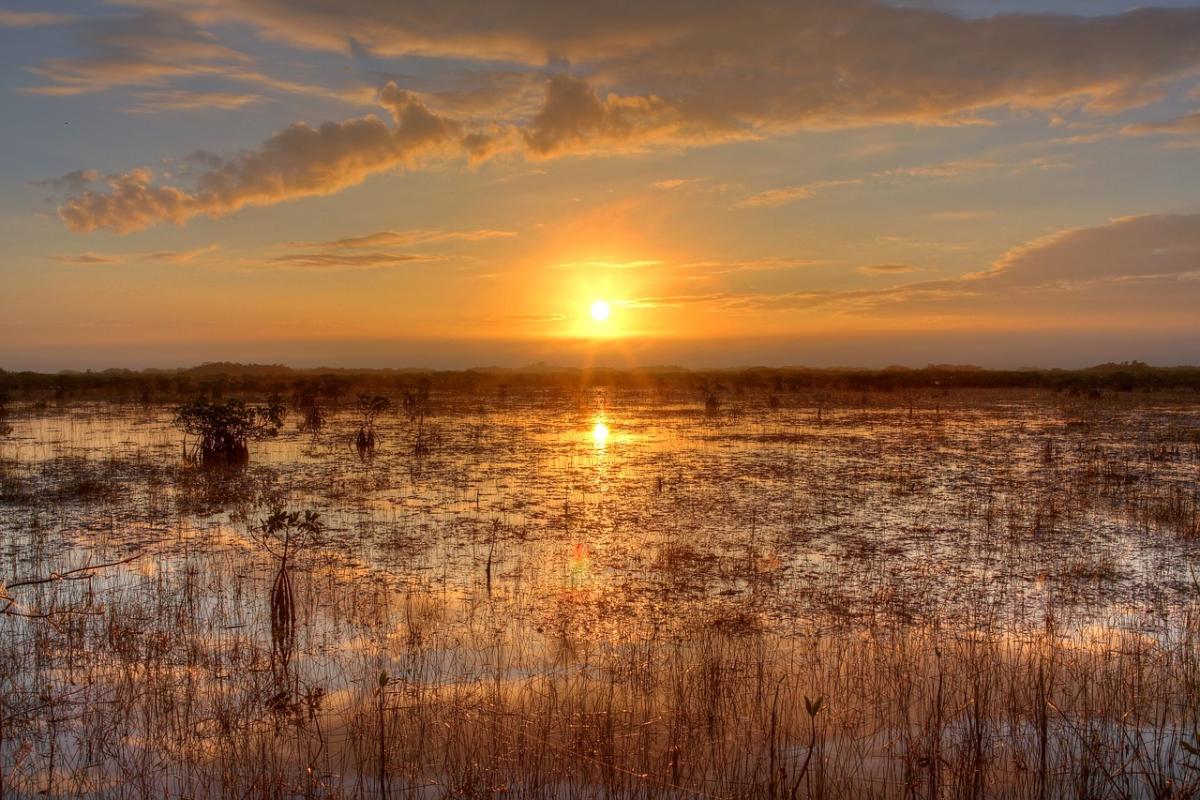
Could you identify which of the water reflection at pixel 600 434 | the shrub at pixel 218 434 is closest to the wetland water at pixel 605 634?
the shrub at pixel 218 434

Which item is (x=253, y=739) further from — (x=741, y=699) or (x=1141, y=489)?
(x=1141, y=489)

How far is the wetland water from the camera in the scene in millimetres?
5371

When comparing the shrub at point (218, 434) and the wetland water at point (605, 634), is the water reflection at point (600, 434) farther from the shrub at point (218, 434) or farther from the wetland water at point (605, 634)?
the shrub at point (218, 434)

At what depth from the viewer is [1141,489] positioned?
15.3 meters

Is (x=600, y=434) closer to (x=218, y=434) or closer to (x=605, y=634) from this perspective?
(x=218, y=434)

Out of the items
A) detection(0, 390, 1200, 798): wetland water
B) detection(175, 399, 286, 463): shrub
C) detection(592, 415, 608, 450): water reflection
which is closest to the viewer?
detection(0, 390, 1200, 798): wetland water

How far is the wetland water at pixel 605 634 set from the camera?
5.37m

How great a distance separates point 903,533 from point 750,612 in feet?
15.7

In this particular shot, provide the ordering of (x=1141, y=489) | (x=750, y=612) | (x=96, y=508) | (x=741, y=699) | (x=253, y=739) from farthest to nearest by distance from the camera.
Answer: (x=1141, y=489) < (x=96, y=508) < (x=750, y=612) < (x=741, y=699) < (x=253, y=739)

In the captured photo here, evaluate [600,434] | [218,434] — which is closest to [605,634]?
[218,434]

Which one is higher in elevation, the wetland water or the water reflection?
the water reflection

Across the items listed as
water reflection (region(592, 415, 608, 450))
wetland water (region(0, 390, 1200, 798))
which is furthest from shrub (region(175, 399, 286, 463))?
water reflection (region(592, 415, 608, 450))

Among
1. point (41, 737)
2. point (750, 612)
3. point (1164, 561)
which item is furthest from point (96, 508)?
point (1164, 561)

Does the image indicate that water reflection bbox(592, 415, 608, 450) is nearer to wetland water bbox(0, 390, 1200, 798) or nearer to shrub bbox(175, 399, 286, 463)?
wetland water bbox(0, 390, 1200, 798)
